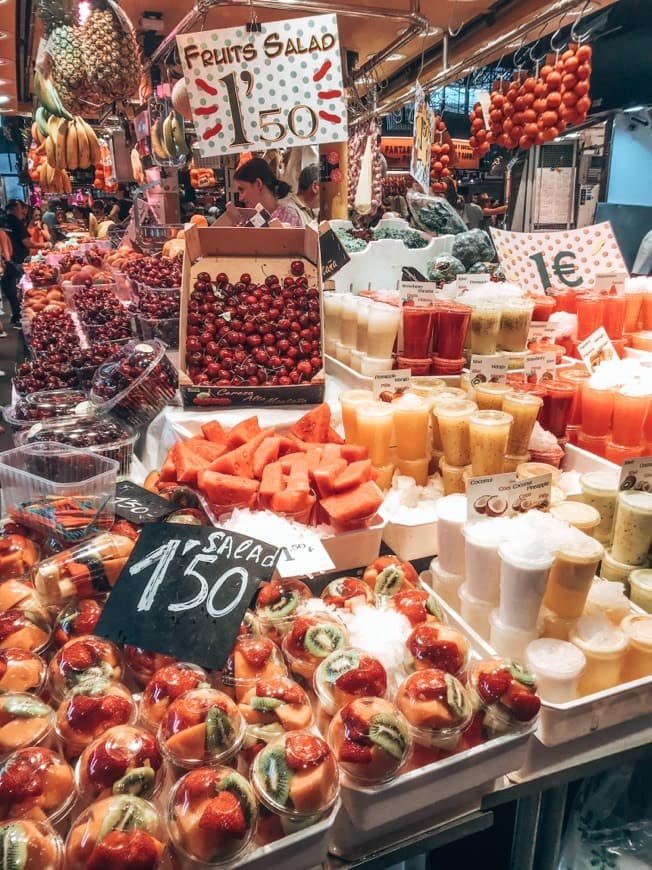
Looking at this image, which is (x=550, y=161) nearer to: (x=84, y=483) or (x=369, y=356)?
(x=369, y=356)

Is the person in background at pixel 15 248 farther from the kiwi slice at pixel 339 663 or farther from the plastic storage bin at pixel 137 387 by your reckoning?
the kiwi slice at pixel 339 663

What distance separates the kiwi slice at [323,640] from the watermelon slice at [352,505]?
447mm

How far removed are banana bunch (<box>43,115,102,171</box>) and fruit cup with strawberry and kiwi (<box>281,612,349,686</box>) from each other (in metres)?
7.04

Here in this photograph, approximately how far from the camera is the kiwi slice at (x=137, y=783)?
3.02 feet

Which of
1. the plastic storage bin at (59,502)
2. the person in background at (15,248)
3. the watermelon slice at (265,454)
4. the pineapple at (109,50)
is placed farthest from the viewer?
the person in background at (15,248)

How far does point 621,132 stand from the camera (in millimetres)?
9742

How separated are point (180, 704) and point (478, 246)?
311 cm

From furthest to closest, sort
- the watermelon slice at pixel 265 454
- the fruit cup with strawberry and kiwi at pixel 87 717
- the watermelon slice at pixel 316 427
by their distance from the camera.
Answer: the watermelon slice at pixel 316 427 → the watermelon slice at pixel 265 454 → the fruit cup with strawberry and kiwi at pixel 87 717

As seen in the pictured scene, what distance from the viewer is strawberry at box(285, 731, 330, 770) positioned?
94 cm

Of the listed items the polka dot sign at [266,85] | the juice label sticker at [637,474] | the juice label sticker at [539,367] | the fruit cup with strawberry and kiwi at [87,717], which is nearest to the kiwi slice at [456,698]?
the fruit cup with strawberry and kiwi at [87,717]

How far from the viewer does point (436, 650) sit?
1.13 metres

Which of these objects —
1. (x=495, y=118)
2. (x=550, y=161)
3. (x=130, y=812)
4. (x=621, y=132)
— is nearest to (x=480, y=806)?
(x=130, y=812)

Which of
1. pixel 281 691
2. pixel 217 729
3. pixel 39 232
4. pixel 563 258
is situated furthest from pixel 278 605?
pixel 39 232

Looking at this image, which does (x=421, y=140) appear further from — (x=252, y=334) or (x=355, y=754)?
(x=355, y=754)
